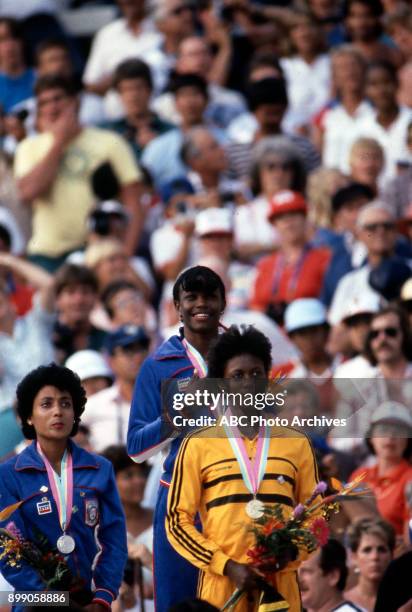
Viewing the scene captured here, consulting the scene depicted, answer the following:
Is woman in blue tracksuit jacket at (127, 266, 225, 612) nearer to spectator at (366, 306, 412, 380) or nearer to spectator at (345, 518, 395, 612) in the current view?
spectator at (345, 518, 395, 612)

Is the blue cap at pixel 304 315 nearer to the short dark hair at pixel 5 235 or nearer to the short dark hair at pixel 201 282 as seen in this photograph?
the short dark hair at pixel 5 235

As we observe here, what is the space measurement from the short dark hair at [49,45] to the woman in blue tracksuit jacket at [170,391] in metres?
8.95

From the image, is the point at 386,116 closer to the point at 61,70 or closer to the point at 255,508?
the point at 61,70

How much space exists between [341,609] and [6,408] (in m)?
2.85

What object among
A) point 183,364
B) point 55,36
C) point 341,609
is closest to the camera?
point 183,364

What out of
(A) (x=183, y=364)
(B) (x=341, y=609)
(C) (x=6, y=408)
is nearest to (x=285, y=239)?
(C) (x=6, y=408)

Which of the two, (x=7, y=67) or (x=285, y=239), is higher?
(x=7, y=67)

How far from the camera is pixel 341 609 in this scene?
352 inches

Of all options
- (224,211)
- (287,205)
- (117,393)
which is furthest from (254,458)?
(224,211)

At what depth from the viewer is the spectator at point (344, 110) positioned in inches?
578

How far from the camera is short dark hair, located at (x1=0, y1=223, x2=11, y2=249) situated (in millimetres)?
13749

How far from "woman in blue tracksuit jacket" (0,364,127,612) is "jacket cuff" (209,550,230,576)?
612mm

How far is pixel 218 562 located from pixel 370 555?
7.55ft

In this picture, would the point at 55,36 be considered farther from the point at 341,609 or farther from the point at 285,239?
the point at 341,609
